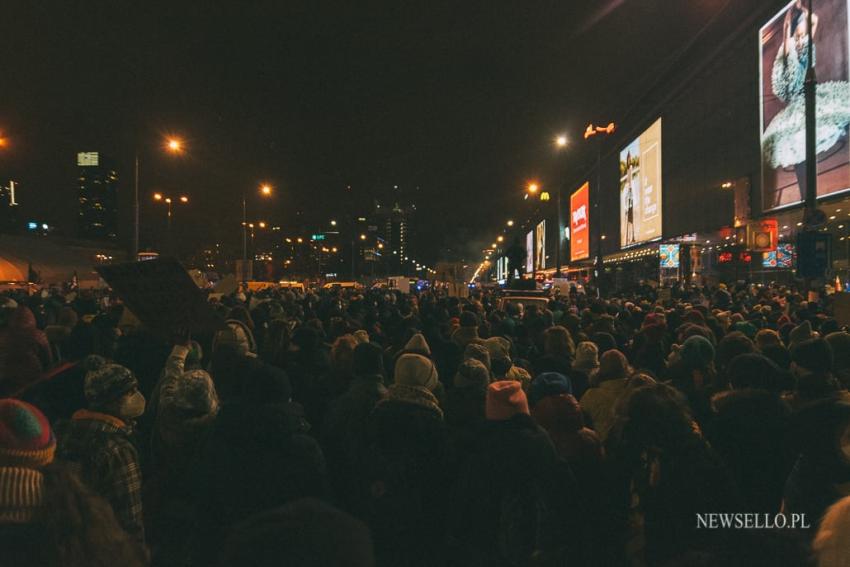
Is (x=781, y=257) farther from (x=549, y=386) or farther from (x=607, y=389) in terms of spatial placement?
(x=549, y=386)

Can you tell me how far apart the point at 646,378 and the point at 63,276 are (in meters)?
69.4

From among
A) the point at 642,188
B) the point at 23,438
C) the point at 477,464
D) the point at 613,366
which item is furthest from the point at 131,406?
the point at 642,188

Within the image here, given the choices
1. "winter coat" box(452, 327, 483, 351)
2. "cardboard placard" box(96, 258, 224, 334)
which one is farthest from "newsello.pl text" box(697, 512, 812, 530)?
"winter coat" box(452, 327, 483, 351)

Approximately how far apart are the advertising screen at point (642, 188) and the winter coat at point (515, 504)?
54.6m

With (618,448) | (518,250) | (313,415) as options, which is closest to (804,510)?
(618,448)

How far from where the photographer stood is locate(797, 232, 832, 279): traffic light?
1104cm

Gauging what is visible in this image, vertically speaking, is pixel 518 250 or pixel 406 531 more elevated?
pixel 518 250

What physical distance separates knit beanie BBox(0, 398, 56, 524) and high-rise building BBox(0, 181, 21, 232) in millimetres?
84501

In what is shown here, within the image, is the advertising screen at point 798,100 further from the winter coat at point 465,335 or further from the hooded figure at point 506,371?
the hooded figure at point 506,371

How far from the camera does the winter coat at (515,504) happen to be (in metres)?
3.24

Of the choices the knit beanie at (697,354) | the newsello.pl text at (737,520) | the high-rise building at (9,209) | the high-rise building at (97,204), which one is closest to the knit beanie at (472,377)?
the newsello.pl text at (737,520)

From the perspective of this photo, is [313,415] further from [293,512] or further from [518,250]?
[518,250]

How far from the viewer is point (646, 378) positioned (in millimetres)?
4551

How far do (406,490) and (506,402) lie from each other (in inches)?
30.1
